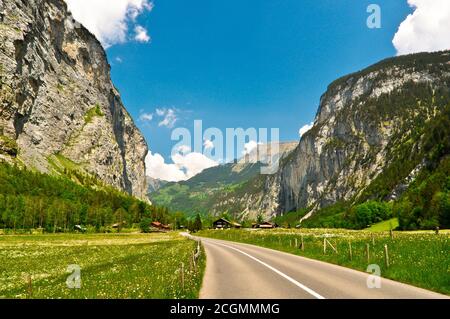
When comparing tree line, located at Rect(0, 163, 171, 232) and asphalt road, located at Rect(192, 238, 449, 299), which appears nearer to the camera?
asphalt road, located at Rect(192, 238, 449, 299)

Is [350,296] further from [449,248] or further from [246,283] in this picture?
[449,248]

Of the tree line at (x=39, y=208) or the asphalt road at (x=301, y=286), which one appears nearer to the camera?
the asphalt road at (x=301, y=286)

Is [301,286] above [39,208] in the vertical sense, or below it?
below

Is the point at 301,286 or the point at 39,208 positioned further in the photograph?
the point at 39,208

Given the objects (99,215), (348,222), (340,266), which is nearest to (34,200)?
(99,215)
